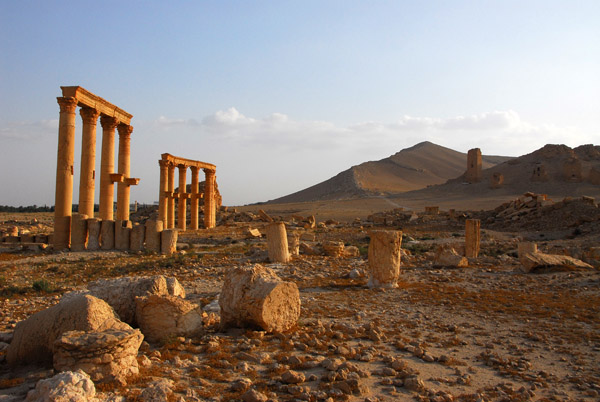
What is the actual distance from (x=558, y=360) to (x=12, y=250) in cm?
1964

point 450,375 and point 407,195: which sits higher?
point 407,195

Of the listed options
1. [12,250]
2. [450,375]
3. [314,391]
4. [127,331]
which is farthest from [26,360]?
[12,250]

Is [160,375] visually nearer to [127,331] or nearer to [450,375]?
[127,331]

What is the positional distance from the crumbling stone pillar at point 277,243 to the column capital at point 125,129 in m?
12.2

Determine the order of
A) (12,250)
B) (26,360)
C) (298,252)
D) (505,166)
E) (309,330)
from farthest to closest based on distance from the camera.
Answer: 1. (505,166)
2. (12,250)
3. (298,252)
4. (309,330)
5. (26,360)

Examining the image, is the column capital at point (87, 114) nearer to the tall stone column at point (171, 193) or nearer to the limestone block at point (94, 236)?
the limestone block at point (94, 236)

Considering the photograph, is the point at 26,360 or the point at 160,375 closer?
the point at 160,375

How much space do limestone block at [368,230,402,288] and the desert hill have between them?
6414 cm

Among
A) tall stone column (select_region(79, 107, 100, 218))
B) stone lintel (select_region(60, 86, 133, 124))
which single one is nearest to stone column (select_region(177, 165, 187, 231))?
stone lintel (select_region(60, 86, 133, 124))

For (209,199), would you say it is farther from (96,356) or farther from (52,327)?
(96,356)

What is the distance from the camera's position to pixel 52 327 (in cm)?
519

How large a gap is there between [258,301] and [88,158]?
1546 cm

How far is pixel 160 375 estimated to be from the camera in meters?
4.79

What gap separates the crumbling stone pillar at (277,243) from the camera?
1445 cm
